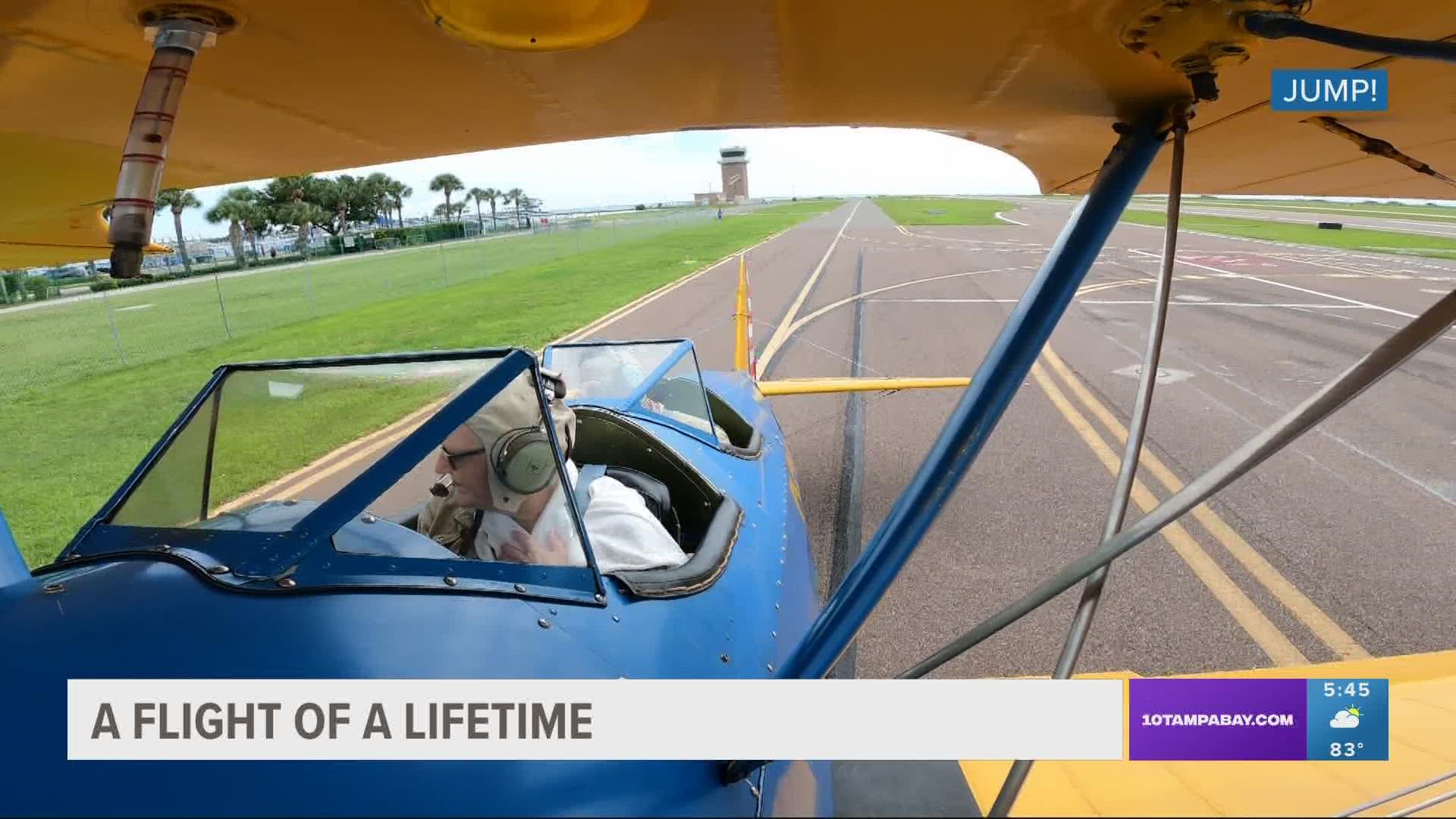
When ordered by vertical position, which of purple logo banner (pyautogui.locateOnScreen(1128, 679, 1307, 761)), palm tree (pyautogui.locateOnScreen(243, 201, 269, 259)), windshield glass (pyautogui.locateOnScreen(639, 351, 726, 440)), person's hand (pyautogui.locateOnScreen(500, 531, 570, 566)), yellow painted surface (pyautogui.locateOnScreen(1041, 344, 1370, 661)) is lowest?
yellow painted surface (pyautogui.locateOnScreen(1041, 344, 1370, 661))

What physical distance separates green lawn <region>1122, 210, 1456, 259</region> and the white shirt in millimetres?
27550

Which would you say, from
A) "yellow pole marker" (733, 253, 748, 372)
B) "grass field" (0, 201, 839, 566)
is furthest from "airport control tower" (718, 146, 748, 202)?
"yellow pole marker" (733, 253, 748, 372)

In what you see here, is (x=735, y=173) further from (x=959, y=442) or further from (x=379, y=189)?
(x=959, y=442)

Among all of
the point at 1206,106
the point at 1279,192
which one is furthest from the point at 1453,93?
the point at 1279,192

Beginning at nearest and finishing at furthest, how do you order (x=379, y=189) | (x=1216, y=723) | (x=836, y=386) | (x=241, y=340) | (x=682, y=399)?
(x=1216, y=723) → (x=682, y=399) → (x=836, y=386) → (x=241, y=340) → (x=379, y=189)

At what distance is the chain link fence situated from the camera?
12672 mm

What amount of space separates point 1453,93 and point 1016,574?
3.02 m

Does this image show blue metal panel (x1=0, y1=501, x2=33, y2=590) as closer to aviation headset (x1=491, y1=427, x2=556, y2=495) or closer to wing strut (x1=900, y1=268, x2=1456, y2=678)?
aviation headset (x1=491, y1=427, x2=556, y2=495)

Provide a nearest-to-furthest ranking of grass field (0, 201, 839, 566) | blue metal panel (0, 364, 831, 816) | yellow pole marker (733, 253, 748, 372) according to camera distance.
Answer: blue metal panel (0, 364, 831, 816), yellow pole marker (733, 253, 748, 372), grass field (0, 201, 839, 566)

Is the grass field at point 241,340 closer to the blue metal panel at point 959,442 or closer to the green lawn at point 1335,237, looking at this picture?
the blue metal panel at point 959,442

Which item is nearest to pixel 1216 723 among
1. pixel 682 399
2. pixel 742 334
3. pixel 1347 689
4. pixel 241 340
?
pixel 1347 689

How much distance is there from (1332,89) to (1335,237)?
4383 centimetres

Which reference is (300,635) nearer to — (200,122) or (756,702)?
(756,702)

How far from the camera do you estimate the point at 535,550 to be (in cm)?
191
